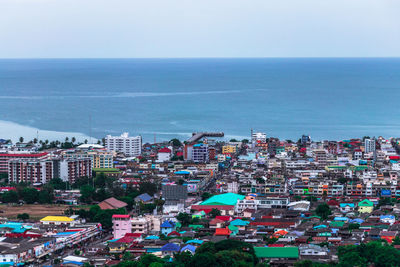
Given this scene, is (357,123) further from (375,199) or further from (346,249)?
(346,249)

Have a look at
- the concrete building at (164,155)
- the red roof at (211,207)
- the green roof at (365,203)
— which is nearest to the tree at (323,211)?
the green roof at (365,203)

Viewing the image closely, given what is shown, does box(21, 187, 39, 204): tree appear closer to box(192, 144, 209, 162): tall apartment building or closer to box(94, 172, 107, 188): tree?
box(94, 172, 107, 188): tree

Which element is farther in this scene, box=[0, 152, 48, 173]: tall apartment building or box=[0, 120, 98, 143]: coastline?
box=[0, 120, 98, 143]: coastline

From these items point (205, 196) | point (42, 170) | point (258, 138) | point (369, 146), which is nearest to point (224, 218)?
point (205, 196)

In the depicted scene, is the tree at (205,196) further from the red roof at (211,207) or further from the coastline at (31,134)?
the coastline at (31,134)

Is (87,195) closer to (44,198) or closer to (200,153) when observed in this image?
(44,198)

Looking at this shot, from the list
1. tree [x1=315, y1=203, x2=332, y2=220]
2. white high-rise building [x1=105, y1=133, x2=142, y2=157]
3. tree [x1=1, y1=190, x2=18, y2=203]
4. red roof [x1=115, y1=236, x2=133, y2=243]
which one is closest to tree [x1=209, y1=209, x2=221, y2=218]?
tree [x1=315, y1=203, x2=332, y2=220]
